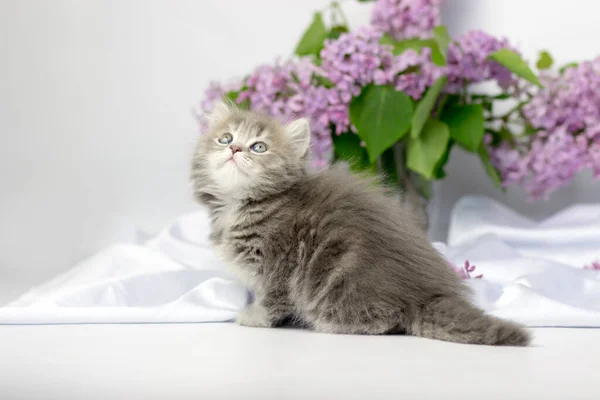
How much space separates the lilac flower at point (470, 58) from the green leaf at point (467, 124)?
0.26ft

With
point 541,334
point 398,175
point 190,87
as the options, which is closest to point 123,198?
point 190,87

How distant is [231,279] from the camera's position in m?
1.84

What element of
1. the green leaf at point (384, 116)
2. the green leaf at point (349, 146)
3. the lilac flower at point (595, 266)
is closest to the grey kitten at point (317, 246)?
the green leaf at point (384, 116)

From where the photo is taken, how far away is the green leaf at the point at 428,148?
7.45ft

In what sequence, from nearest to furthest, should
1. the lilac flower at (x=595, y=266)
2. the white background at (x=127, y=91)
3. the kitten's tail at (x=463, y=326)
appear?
the kitten's tail at (x=463, y=326) < the lilac flower at (x=595, y=266) < the white background at (x=127, y=91)

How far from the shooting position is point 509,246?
2.35 metres

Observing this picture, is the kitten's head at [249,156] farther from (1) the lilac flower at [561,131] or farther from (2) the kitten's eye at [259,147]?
(1) the lilac flower at [561,131]

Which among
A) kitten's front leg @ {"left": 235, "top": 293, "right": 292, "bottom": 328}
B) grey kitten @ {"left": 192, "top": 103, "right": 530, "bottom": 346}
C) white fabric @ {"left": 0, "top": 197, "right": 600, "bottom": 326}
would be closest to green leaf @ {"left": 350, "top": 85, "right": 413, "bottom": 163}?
white fabric @ {"left": 0, "top": 197, "right": 600, "bottom": 326}

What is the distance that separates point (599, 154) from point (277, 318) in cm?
137

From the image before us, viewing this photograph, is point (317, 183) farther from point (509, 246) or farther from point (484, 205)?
point (484, 205)

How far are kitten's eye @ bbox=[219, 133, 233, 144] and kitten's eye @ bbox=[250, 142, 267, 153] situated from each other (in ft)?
0.19

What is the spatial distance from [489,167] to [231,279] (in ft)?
3.51

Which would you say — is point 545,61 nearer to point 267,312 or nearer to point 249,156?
point 249,156

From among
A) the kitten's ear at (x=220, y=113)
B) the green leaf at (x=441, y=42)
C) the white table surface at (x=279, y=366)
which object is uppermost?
the green leaf at (x=441, y=42)
